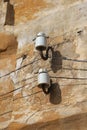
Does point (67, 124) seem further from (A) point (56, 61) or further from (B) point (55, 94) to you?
(A) point (56, 61)

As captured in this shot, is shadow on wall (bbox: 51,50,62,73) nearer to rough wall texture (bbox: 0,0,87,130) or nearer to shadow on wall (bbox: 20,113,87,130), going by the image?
rough wall texture (bbox: 0,0,87,130)

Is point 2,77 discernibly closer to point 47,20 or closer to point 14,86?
point 14,86

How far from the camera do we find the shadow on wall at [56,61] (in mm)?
4589

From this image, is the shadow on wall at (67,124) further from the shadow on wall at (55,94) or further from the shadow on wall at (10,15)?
the shadow on wall at (10,15)

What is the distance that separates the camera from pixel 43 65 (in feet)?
15.4

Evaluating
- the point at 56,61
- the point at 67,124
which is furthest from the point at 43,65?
the point at 67,124

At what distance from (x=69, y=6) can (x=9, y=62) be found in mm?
888

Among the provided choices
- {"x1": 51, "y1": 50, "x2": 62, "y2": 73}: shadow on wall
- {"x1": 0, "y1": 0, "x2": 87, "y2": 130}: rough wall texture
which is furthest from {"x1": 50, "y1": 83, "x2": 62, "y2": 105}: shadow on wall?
{"x1": 51, "y1": 50, "x2": 62, "y2": 73}: shadow on wall

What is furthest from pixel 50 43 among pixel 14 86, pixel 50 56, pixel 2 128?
pixel 2 128

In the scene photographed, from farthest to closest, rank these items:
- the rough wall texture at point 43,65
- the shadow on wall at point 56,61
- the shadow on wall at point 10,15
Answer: the shadow on wall at point 10,15
the shadow on wall at point 56,61
the rough wall texture at point 43,65

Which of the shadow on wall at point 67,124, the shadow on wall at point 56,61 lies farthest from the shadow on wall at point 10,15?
the shadow on wall at point 67,124

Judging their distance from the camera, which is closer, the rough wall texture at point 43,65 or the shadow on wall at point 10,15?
the rough wall texture at point 43,65

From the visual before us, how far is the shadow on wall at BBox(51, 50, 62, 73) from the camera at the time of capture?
4589 millimetres

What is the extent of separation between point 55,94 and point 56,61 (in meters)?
0.36
